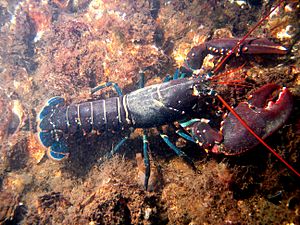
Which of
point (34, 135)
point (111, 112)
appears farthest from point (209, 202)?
point (34, 135)

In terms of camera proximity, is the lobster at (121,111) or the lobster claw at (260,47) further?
the lobster at (121,111)

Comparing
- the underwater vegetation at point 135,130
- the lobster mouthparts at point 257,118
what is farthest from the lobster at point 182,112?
the underwater vegetation at point 135,130

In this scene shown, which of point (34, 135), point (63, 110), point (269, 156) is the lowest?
point (34, 135)

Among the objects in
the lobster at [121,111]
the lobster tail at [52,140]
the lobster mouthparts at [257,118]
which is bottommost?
the lobster tail at [52,140]

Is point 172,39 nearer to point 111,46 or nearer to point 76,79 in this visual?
point 111,46

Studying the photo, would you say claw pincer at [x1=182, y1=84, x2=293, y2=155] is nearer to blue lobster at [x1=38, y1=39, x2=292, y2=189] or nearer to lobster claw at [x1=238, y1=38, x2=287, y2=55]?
blue lobster at [x1=38, y1=39, x2=292, y2=189]

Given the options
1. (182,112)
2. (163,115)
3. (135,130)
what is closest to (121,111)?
(135,130)

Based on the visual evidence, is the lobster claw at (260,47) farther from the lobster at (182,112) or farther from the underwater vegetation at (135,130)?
the underwater vegetation at (135,130)
